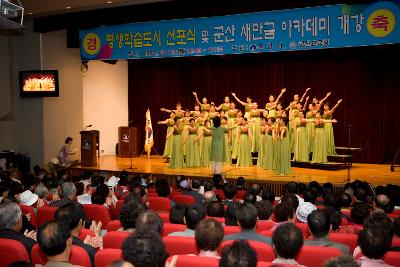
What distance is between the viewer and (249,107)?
12.2 metres

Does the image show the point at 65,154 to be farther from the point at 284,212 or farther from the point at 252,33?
the point at 284,212

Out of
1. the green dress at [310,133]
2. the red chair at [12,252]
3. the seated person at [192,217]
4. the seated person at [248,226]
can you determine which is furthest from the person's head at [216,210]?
the green dress at [310,133]

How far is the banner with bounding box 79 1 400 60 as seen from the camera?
8.28m

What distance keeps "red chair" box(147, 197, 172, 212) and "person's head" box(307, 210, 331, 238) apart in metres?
2.27

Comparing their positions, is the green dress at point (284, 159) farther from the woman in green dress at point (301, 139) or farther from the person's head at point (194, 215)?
the person's head at point (194, 215)

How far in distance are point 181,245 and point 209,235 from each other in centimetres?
46

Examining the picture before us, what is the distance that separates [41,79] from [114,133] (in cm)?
356

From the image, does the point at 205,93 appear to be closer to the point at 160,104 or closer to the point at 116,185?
the point at 160,104

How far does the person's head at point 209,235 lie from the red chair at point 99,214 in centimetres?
209

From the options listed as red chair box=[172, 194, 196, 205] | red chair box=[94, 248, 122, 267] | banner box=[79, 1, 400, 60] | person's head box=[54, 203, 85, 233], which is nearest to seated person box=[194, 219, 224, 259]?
red chair box=[94, 248, 122, 267]

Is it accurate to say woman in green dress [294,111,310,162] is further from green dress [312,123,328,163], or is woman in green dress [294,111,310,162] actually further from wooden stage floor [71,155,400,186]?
wooden stage floor [71,155,400,186]

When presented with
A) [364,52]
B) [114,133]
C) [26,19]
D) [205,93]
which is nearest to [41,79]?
[26,19]

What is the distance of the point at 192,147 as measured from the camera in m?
11.8

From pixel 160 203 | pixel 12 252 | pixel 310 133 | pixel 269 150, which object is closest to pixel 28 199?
pixel 160 203
